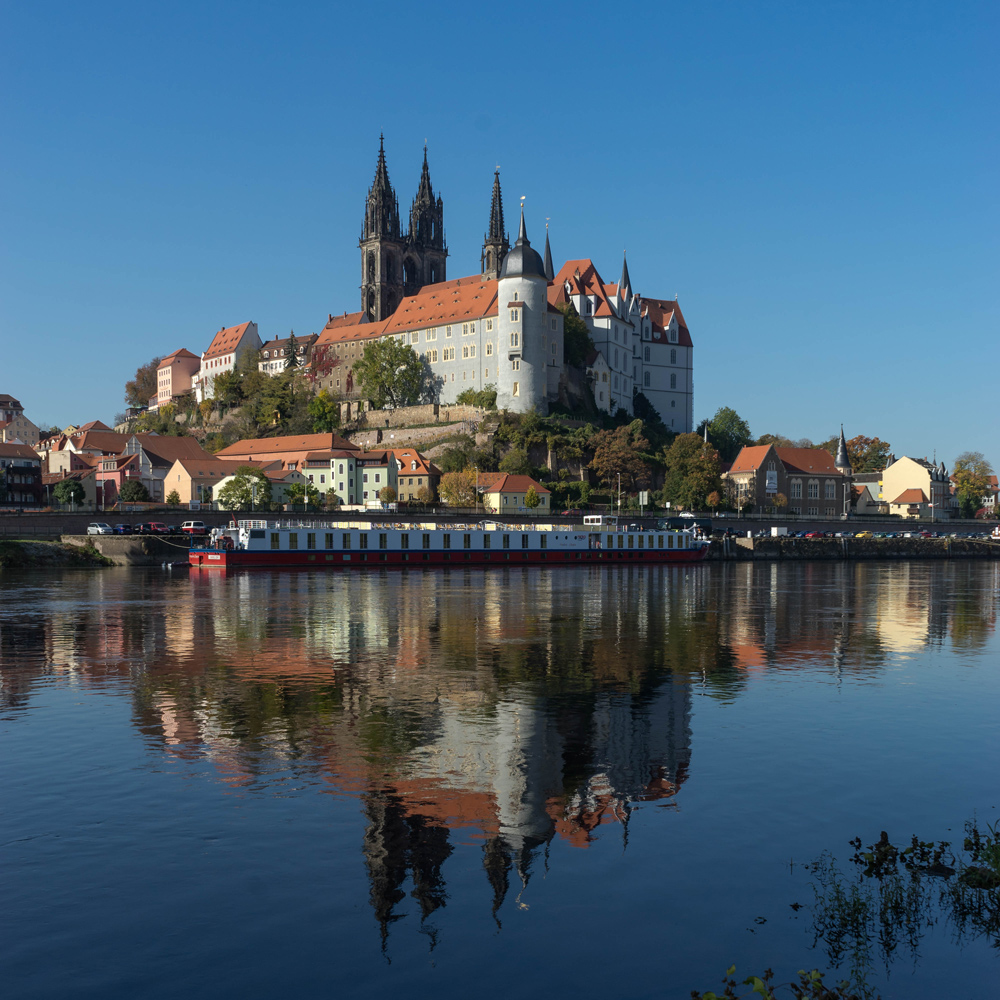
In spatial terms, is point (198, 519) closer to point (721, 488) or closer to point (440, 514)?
point (440, 514)

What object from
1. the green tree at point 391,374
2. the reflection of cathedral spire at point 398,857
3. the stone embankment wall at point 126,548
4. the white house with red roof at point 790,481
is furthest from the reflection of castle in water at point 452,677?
the green tree at point 391,374

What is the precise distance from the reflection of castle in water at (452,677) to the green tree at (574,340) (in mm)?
89887

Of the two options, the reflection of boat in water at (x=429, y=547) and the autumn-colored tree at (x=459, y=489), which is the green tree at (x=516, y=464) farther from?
the reflection of boat in water at (x=429, y=547)

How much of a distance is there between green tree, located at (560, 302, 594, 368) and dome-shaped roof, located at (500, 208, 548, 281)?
27.3ft

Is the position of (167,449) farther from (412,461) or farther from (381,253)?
(381,253)

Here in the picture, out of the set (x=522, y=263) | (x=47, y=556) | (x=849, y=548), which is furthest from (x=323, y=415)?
(x=849, y=548)

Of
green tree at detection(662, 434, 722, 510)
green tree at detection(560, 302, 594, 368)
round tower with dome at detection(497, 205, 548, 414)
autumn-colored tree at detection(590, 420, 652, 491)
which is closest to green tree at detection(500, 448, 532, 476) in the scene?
autumn-colored tree at detection(590, 420, 652, 491)

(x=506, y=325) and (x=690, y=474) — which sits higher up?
(x=506, y=325)

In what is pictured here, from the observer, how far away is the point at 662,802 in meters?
15.8

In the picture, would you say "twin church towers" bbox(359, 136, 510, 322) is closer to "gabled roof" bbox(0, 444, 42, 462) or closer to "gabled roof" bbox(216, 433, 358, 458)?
"gabled roof" bbox(216, 433, 358, 458)

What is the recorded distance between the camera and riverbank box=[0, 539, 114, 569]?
75188 millimetres

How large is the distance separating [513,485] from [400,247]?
8400 cm

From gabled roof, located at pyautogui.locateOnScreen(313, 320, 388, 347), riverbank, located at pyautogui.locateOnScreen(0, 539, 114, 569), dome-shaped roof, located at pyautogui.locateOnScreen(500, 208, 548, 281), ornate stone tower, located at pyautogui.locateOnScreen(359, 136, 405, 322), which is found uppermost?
ornate stone tower, located at pyautogui.locateOnScreen(359, 136, 405, 322)

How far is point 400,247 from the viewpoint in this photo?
18638 cm
